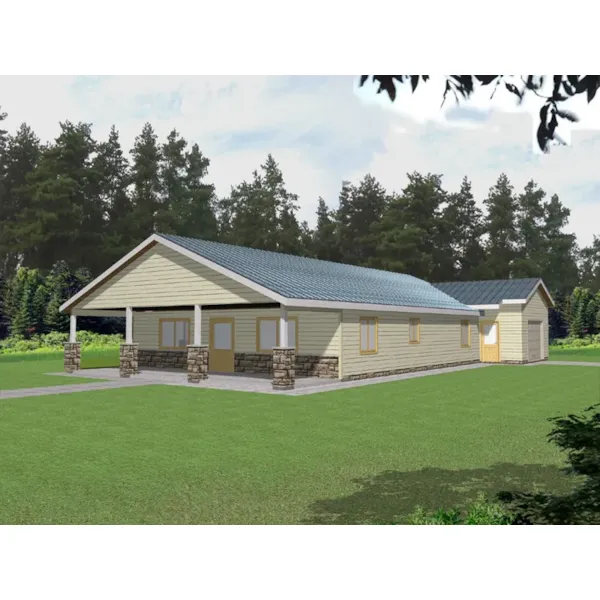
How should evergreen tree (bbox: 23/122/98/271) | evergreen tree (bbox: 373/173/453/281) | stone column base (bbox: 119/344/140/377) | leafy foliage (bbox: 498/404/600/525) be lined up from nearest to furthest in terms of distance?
leafy foliage (bbox: 498/404/600/525) < stone column base (bbox: 119/344/140/377) < evergreen tree (bbox: 23/122/98/271) < evergreen tree (bbox: 373/173/453/281)

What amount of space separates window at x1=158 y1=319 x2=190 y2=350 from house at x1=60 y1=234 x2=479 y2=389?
0.04 m

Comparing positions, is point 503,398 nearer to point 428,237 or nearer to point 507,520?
point 507,520

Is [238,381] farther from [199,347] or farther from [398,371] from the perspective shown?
[398,371]

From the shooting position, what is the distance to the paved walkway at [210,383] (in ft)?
58.0

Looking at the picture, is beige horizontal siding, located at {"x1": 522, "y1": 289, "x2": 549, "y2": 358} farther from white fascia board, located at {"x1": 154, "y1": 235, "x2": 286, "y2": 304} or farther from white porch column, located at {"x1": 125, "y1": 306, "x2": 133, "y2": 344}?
white porch column, located at {"x1": 125, "y1": 306, "x2": 133, "y2": 344}

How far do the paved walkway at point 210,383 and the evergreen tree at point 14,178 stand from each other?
40.2m

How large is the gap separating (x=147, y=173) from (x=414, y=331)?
4085 cm

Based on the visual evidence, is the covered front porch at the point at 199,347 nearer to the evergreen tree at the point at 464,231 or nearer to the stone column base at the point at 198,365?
the stone column base at the point at 198,365

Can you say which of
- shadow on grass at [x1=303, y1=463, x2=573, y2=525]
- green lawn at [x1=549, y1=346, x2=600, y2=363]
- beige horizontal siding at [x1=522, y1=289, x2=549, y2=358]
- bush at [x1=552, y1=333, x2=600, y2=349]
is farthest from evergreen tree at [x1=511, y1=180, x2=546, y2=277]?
shadow on grass at [x1=303, y1=463, x2=573, y2=525]

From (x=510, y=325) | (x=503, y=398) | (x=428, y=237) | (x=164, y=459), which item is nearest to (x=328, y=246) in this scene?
(x=428, y=237)

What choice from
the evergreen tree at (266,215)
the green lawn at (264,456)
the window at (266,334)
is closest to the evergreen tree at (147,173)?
the evergreen tree at (266,215)

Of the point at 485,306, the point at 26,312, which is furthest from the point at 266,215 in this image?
the point at 485,306

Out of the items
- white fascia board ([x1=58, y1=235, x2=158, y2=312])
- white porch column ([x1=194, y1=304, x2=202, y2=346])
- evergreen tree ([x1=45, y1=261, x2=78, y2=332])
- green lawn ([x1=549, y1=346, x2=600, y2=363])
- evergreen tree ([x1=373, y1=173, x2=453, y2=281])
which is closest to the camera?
white porch column ([x1=194, y1=304, x2=202, y2=346])

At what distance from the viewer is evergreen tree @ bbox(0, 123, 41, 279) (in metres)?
59.9
